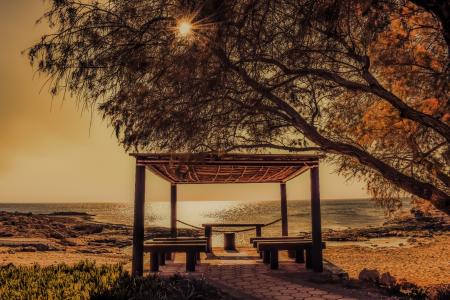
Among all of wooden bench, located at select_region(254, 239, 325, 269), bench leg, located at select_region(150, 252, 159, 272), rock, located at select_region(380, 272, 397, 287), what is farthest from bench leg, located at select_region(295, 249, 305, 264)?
bench leg, located at select_region(150, 252, 159, 272)

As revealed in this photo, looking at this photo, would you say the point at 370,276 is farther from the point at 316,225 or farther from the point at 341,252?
the point at 341,252

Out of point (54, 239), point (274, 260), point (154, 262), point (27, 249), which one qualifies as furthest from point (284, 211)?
point (54, 239)

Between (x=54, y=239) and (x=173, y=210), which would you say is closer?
(x=173, y=210)

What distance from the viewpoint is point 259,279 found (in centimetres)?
805

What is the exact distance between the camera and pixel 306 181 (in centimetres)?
949

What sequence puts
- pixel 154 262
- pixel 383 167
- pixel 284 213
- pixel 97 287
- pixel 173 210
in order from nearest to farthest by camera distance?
pixel 97 287
pixel 383 167
pixel 154 262
pixel 173 210
pixel 284 213

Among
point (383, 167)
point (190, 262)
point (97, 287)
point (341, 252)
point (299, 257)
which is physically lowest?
point (341, 252)

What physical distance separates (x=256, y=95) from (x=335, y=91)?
1771 millimetres

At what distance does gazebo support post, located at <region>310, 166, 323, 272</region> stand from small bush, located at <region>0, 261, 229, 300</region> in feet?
11.9

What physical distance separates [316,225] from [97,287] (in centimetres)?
524

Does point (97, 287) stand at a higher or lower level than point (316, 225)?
lower

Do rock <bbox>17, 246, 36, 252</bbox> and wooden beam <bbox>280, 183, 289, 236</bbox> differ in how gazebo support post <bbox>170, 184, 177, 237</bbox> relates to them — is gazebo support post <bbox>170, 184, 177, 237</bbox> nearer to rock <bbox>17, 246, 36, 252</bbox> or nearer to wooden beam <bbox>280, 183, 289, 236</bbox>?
wooden beam <bbox>280, 183, 289, 236</bbox>

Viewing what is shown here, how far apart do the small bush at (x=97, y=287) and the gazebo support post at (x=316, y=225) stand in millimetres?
3633

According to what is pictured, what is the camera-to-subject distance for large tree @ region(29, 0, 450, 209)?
183 inches
